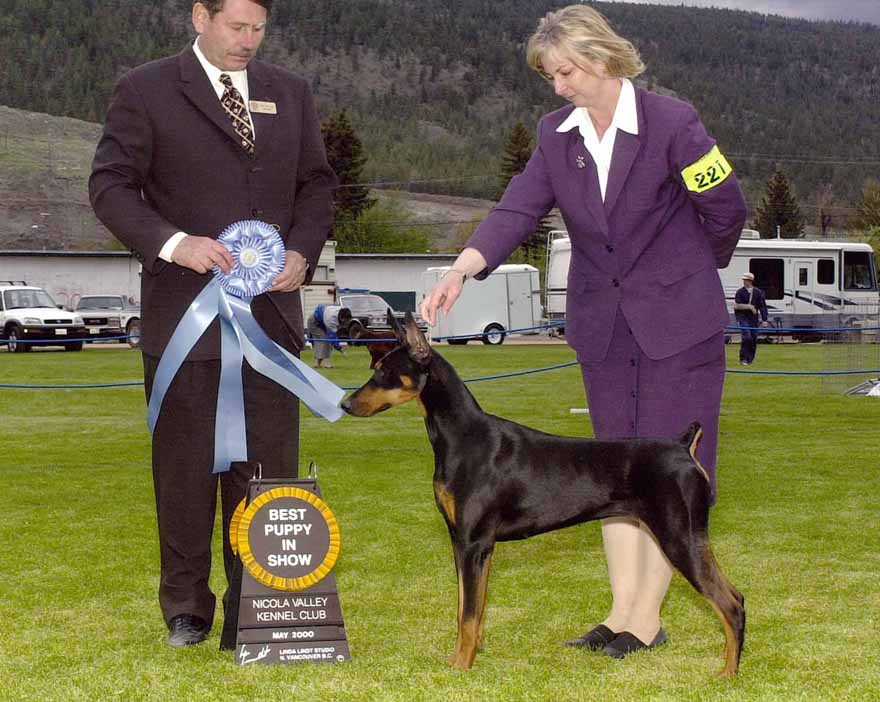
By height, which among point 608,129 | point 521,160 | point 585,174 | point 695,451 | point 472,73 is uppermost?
point 472,73

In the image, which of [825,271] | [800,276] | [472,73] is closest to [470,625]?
[800,276]

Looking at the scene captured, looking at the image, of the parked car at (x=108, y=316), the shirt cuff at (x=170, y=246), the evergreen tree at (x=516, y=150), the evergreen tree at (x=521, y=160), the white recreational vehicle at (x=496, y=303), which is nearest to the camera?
the shirt cuff at (x=170, y=246)

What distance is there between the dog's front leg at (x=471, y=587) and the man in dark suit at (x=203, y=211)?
823 mm

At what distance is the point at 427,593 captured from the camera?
4.73 m

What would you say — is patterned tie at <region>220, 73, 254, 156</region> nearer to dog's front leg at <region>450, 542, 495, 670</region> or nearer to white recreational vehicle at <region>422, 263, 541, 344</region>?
dog's front leg at <region>450, 542, 495, 670</region>

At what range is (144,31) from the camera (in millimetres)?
151750

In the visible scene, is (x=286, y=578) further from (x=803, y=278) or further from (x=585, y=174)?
(x=803, y=278)

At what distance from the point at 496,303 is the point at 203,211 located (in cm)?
2987

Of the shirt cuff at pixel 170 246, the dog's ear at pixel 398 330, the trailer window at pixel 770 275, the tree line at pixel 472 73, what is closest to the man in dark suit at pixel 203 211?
the shirt cuff at pixel 170 246

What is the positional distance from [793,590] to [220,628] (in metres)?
2.37

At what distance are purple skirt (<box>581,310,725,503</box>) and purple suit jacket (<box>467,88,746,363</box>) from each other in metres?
0.06

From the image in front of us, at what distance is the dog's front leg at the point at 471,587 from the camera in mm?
3475

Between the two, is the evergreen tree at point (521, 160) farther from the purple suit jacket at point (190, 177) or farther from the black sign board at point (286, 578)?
the black sign board at point (286, 578)

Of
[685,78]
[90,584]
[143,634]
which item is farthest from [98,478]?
[685,78]
